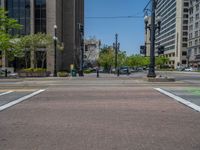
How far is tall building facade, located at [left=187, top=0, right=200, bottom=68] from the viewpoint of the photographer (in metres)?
136

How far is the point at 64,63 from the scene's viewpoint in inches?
3105

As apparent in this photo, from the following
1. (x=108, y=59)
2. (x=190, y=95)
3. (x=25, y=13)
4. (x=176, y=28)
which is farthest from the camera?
(x=176, y=28)

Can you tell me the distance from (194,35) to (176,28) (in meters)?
21.7

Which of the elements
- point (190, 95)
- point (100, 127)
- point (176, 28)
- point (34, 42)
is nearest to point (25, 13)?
point (34, 42)

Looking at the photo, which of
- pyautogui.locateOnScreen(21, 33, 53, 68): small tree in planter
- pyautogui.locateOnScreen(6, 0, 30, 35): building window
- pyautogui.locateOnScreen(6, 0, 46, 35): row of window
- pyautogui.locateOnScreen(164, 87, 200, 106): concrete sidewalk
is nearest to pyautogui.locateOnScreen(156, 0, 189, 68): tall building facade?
pyautogui.locateOnScreen(6, 0, 46, 35): row of window

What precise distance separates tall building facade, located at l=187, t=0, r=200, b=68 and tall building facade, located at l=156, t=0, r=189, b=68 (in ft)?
24.8

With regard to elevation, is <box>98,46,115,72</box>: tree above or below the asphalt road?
above

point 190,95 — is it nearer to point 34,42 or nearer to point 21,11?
point 34,42

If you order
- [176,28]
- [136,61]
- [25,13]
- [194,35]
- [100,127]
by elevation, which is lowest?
[100,127]

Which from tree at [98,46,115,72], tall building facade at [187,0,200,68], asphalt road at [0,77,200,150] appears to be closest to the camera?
asphalt road at [0,77,200,150]

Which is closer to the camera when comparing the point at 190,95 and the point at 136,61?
the point at 190,95

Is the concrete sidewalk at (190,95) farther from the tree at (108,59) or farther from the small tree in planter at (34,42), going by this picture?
the tree at (108,59)

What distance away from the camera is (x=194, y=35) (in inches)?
5531

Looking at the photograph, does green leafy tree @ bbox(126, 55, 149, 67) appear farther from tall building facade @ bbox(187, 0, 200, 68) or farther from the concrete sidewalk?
the concrete sidewalk
